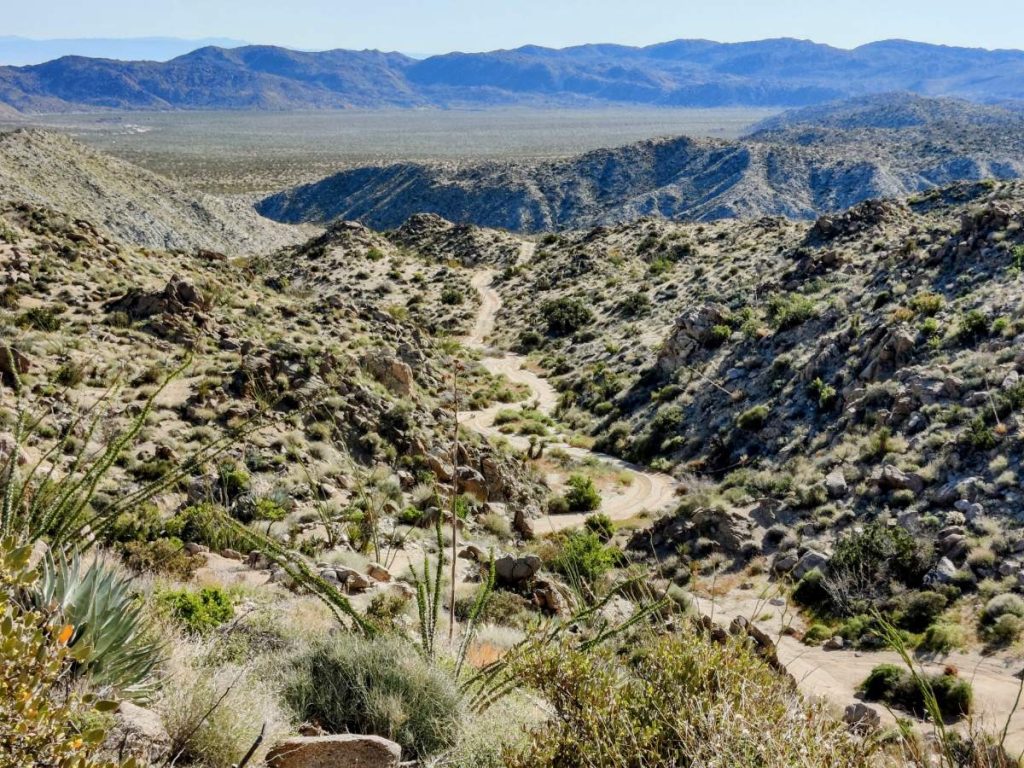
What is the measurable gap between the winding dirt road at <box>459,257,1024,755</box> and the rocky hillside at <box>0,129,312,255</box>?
36.0m

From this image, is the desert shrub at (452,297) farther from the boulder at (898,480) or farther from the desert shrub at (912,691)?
the desert shrub at (912,691)

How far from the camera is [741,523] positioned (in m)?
15.2

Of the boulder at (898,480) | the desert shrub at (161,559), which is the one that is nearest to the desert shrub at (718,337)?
the boulder at (898,480)

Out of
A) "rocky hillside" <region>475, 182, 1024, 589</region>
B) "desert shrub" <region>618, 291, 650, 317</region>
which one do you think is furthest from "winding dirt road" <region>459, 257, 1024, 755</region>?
"desert shrub" <region>618, 291, 650, 317</region>

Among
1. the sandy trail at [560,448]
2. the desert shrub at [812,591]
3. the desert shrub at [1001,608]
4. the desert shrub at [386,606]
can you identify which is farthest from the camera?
the sandy trail at [560,448]

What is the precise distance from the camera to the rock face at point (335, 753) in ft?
13.1

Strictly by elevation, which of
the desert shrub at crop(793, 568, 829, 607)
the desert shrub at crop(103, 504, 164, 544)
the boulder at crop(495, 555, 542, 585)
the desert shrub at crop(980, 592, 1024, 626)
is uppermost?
the desert shrub at crop(103, 504, 164, 544)

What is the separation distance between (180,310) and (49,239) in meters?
7.31

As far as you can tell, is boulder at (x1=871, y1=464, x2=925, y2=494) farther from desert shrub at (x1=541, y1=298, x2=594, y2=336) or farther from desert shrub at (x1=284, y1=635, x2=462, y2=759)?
desert shrub at (x1=541, y1=298, x2=594, y2=336)

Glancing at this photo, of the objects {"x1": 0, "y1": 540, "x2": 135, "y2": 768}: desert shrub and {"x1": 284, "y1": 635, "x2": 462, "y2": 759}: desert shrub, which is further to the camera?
{"x1": 284, "y1": 635, "x2": 462, "y2": 759}: desert shrub

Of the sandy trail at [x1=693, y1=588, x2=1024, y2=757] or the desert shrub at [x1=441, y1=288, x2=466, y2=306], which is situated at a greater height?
the desert shrub at [x1=441, y1=288, x2=466, y2=306]

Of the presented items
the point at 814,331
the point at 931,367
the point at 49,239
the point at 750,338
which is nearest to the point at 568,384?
the point at 750,338

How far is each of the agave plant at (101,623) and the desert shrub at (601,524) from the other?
1185 cm

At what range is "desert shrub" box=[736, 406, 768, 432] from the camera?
20656 millimetres
